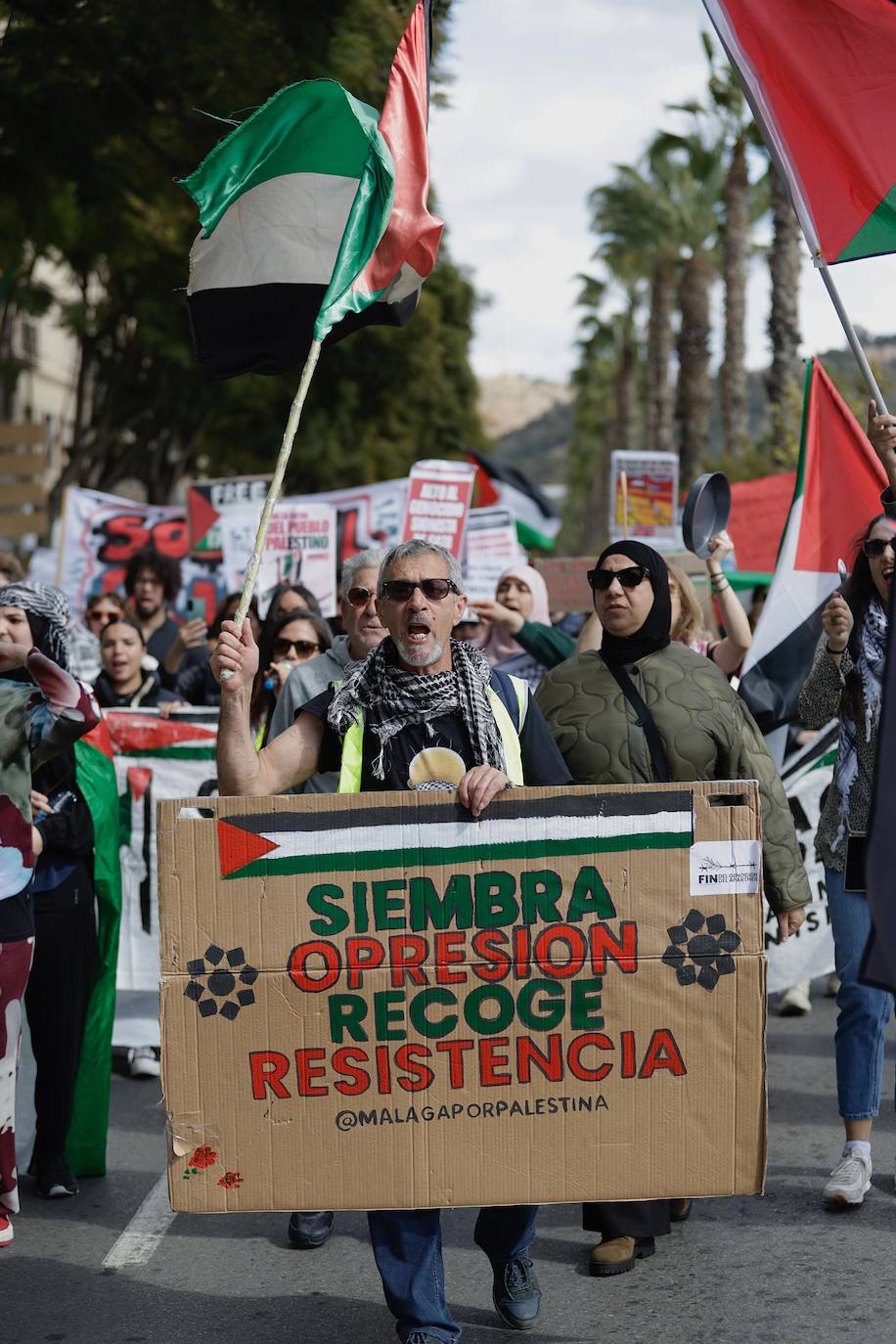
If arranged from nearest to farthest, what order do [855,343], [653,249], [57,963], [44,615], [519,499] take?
[855,343] < [44,615] < [57,963] < [519,499] < [653,249]

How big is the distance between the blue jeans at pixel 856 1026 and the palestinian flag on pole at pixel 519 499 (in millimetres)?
12787

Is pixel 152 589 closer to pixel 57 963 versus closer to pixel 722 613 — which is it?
pixel 722 613

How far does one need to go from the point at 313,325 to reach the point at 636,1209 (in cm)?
256

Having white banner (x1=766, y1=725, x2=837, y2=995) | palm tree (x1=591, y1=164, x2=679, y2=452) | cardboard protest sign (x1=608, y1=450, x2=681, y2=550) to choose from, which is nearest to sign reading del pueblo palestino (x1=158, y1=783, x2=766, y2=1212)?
white banner (x1=766, y1=725, x2=837, y2=995)

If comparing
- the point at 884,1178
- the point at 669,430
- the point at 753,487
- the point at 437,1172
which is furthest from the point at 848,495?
the point at 669,430

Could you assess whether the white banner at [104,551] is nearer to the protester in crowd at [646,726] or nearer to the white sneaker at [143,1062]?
the white sneaker at [143,1062]

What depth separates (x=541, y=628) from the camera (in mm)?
7895

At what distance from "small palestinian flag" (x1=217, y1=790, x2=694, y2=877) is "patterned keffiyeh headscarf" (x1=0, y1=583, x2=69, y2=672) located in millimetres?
1872

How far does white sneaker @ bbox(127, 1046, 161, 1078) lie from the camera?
7375 millimetres

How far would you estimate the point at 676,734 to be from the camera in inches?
190

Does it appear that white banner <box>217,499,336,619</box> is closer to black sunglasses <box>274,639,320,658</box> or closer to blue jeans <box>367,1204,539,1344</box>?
black sunglasses <box>274,639,320,658</box>

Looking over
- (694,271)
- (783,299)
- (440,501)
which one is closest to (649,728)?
(440,501)

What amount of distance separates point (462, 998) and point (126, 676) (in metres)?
4.22

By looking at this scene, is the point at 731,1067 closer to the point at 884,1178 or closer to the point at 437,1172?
the point at 437,1172
